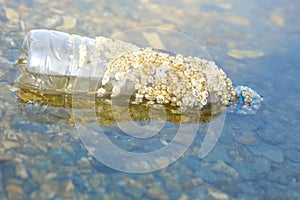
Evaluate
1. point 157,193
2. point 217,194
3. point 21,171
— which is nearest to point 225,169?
point 217,194

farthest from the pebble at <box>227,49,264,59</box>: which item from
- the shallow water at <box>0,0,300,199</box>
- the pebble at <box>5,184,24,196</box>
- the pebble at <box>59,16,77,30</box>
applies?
the pebble at <box>5,184,24,196</box>

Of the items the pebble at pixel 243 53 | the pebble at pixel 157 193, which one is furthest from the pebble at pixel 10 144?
the pebble at pixel 243 53

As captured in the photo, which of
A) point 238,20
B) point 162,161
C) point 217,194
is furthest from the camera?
point 238,20

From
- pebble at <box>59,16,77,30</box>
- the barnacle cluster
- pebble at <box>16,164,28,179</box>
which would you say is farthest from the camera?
pebble at <box>59,16,77,30</box>

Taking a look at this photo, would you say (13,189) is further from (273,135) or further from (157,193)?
(273,135)

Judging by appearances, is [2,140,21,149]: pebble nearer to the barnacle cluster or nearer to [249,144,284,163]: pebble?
the barnacle cluster
